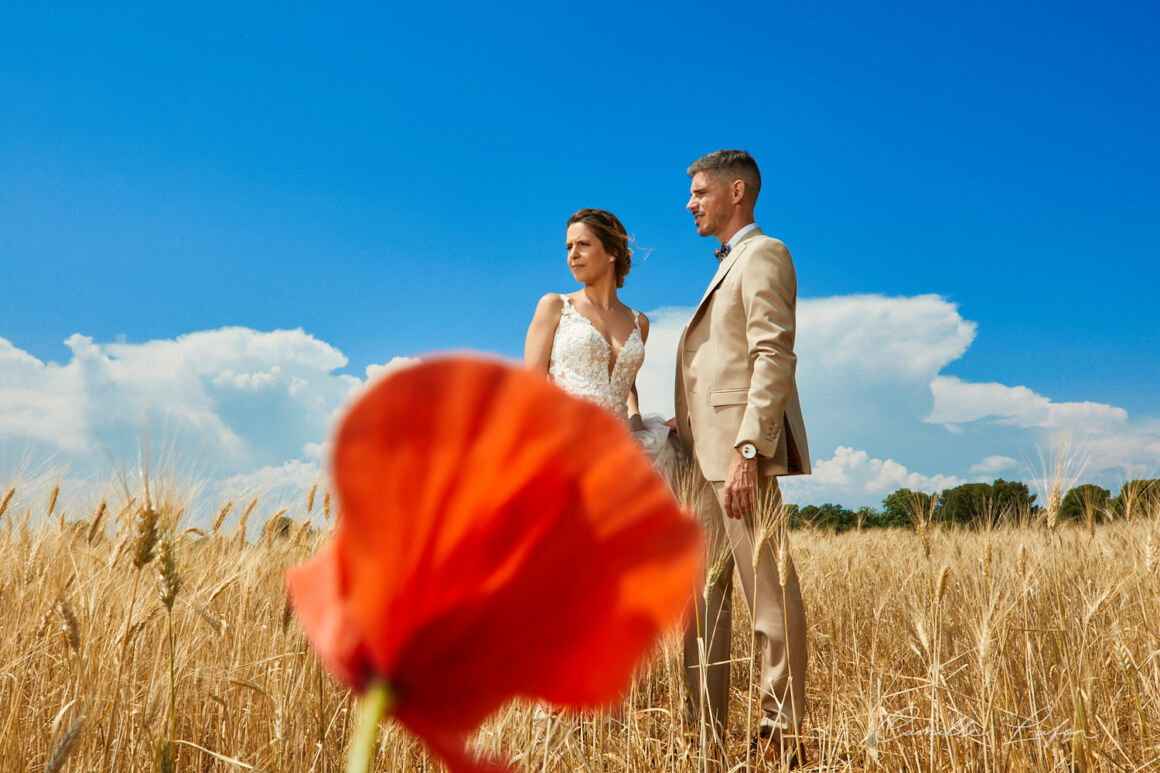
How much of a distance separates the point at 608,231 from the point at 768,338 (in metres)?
1.45

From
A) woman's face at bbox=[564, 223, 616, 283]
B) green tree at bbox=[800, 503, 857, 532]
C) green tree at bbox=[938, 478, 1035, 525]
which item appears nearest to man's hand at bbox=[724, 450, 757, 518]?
woman's face at bbox=[564, 223, 616, 283]

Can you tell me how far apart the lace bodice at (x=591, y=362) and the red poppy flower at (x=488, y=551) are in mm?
3249

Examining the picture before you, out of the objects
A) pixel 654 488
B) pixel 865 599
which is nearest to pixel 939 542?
pixel 865 599

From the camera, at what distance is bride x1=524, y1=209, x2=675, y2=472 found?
11.5 ft

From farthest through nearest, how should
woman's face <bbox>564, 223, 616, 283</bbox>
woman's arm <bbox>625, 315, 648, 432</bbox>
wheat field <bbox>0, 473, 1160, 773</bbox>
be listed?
woman's face <bbox>564, 223, 616, 283</bbox> → woman's arm <bbox>625, 315, 648, 432</bbox> → wheat field <bbox>0, 473, 1160, 773</bbox>

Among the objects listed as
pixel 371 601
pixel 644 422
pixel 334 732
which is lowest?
pixel 334 732

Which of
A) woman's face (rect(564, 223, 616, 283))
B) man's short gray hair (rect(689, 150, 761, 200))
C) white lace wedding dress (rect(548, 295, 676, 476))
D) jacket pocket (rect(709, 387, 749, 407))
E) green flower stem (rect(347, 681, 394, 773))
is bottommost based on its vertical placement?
green flower stem (rect(347, 681, 394, 773))

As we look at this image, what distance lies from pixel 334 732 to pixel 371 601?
2058 mm

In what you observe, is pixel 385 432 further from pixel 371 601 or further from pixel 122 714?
pixel 122 714

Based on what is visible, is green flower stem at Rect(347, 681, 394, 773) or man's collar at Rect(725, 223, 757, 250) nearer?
green flower stem at Rect(347, 681, 394, 773)

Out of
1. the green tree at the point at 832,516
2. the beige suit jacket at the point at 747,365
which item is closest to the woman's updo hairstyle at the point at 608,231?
the beige suit jacket at the point at 747,365

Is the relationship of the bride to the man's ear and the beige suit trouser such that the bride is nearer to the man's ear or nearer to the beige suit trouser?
the beige suit trouser

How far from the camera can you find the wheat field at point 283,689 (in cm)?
158

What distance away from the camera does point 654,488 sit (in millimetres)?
126
